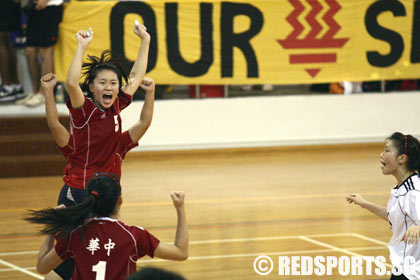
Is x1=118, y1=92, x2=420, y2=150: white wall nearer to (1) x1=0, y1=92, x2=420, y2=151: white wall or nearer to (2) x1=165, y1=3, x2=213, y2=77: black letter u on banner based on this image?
(1) x1=0, y1=92, x2=420, y2=151: white wall

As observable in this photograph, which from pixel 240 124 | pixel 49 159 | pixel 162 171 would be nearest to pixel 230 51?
pixel 240 124

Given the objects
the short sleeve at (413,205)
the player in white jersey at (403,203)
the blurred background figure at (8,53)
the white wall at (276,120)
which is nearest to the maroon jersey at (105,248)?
the player in white jersey at (403,203)

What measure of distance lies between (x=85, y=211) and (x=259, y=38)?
32.0 ft

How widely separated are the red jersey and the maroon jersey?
1.35m

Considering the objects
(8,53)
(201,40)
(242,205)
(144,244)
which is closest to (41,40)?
(8,53)

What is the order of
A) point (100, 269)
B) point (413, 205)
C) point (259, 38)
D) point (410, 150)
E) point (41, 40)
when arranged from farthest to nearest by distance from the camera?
point (259, 38)
point (41, 40)
point (410, 150)
point (413, 205)
point (100, 269)

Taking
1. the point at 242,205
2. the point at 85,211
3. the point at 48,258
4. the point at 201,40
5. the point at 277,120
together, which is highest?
the point at 201,40

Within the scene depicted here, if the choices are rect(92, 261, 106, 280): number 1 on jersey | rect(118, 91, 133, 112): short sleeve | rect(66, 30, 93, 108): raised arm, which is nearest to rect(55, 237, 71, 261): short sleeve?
rect(92, 261, 106, 280): number 1 on jersey

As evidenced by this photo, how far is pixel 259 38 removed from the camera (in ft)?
43.3

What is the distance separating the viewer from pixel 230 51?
13.2 metres

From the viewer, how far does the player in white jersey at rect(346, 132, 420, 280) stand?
4.83 m

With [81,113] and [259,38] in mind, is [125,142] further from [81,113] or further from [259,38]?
[259,38]

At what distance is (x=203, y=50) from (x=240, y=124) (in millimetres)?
1428

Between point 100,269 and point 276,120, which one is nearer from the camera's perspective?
point 100,269
